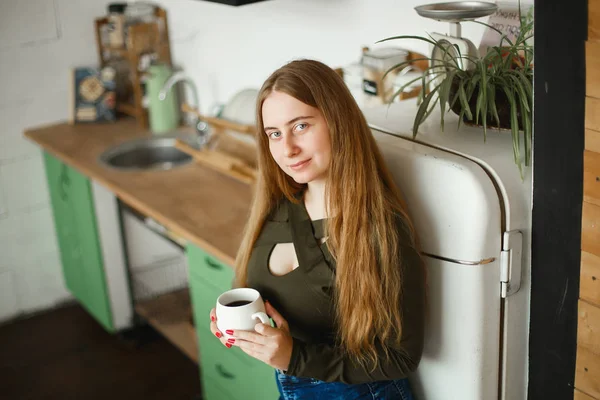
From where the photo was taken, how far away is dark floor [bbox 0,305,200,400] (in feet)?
11.0

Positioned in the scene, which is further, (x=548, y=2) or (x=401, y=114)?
(x=401, y=114)

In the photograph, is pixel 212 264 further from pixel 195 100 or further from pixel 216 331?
pixel 195 100

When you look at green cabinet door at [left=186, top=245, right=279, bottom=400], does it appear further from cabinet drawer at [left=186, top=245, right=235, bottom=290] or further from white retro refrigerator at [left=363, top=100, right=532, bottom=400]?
white retro refrigerator at [left=363, top=100, right=532, bottom=400]

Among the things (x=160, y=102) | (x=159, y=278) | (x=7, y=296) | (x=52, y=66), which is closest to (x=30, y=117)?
(x=52, y=66)

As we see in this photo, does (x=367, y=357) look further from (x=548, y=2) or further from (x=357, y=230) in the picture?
(x=548, y=2)

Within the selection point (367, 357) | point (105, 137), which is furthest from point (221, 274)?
point (105, 137)

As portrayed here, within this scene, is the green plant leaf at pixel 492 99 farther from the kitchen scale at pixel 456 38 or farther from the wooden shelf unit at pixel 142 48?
the wooden shelf unit at pixel 142 48

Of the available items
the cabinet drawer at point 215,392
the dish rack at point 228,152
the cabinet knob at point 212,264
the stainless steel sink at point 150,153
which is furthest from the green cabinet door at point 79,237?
the cabinet knob at point 212,264

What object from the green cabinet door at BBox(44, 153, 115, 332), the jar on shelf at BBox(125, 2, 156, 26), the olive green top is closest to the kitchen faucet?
the jar on shelf at BBox(125, 2, 156, 26)

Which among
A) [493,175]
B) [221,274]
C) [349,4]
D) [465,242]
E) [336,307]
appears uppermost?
[349,4]

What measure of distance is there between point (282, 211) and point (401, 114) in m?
0.38

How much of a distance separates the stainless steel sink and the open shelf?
61 cm

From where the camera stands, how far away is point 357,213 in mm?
1581

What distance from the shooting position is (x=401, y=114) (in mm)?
1896
